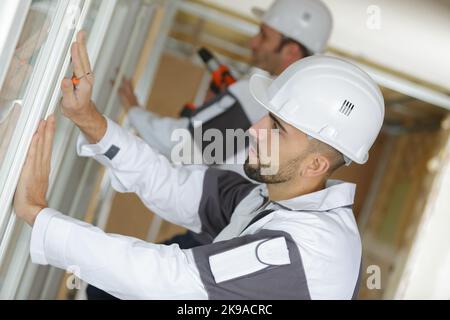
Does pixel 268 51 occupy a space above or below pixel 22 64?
above

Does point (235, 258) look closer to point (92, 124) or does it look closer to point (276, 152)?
point (276, 152)

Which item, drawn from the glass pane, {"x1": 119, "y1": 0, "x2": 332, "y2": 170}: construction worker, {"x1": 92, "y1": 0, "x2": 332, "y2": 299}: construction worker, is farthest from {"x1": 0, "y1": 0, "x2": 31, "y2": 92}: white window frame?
{"x1": 119, "y1": 0, "x2": 332, "y2": 170}: construction worker

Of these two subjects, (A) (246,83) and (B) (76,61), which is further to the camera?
(A) (246,83)

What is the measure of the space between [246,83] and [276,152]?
32.4 inches

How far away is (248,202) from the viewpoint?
1925 millimetres

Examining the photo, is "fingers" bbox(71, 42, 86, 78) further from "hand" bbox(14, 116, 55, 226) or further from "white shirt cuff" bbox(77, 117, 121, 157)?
"white shirt cuff" bbox(77, 117, 121, 157)

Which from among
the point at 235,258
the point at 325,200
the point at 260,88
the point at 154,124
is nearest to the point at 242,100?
the point at 154,124

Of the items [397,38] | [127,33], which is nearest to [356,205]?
[397,38]

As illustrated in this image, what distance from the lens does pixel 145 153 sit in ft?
6.48

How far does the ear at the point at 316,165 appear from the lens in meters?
1.71

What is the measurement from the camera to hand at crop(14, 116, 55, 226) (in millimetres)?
1362
